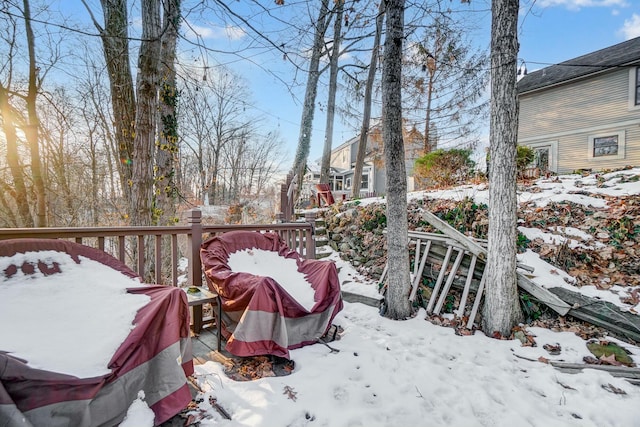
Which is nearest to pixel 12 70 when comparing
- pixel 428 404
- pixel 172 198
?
pixel 172 198

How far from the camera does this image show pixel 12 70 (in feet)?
21.4

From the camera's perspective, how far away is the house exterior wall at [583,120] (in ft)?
30.2

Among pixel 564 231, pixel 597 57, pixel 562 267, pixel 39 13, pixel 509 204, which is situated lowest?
pixel 562 267

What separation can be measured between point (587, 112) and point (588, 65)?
1559 mm

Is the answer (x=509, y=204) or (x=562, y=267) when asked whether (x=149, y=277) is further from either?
(x=562, y=267)

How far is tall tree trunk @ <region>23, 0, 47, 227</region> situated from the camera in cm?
620

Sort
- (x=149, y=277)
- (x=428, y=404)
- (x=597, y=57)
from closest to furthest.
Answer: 1. (x=428, y=404)
2. (x=149, y=277)
3. (x=597, y=57)

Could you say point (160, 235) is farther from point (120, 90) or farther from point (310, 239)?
point (120, 90)

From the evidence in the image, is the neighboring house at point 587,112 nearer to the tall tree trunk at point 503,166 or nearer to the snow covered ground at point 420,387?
the tall tree trunk at point 503,166

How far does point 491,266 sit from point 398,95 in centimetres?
212

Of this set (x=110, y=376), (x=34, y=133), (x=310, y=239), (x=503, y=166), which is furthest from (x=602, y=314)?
(x=34, y=133)

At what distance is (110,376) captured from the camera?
1437mm

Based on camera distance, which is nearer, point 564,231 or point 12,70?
point 564,231

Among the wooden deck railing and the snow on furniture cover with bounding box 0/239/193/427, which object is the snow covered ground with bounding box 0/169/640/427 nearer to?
the snow on furniture cover with bounding box 0/239/193/427
